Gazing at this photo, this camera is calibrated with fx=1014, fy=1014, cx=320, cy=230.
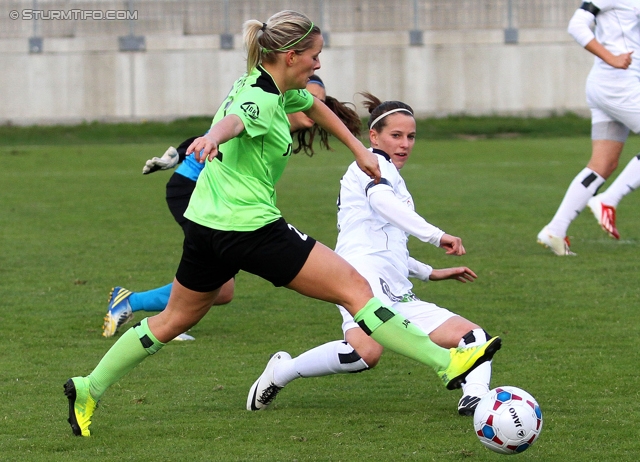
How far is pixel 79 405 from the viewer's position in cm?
426

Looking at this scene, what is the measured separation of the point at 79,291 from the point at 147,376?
2532 millimetres

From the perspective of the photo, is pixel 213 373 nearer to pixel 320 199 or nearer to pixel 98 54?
pixel 320 199

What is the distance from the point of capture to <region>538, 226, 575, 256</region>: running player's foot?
28.6ft

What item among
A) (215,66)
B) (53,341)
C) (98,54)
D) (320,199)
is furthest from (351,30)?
(53,341)

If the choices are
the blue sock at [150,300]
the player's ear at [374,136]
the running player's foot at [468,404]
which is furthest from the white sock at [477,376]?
the blue sock at [150,300]

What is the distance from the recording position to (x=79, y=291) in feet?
25.0

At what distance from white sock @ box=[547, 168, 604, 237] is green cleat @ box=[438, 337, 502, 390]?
16.6ft

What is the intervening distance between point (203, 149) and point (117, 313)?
9.66 ft

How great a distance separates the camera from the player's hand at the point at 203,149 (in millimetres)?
3469

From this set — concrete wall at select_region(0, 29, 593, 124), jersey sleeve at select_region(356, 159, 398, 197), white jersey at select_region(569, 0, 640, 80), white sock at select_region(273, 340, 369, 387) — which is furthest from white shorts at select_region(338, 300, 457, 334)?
concrete wall at select_region(0, 29, 593, 124)

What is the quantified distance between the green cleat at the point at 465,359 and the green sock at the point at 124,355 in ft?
4.07

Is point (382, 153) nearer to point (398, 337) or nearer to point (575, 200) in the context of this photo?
point (398, 337)

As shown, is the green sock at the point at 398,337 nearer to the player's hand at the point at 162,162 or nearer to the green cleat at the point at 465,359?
the green cleat at the point at 465,359

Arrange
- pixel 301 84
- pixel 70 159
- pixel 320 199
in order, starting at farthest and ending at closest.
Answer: pixel 70 159 < pixel 320 199 < pixel 301 84
